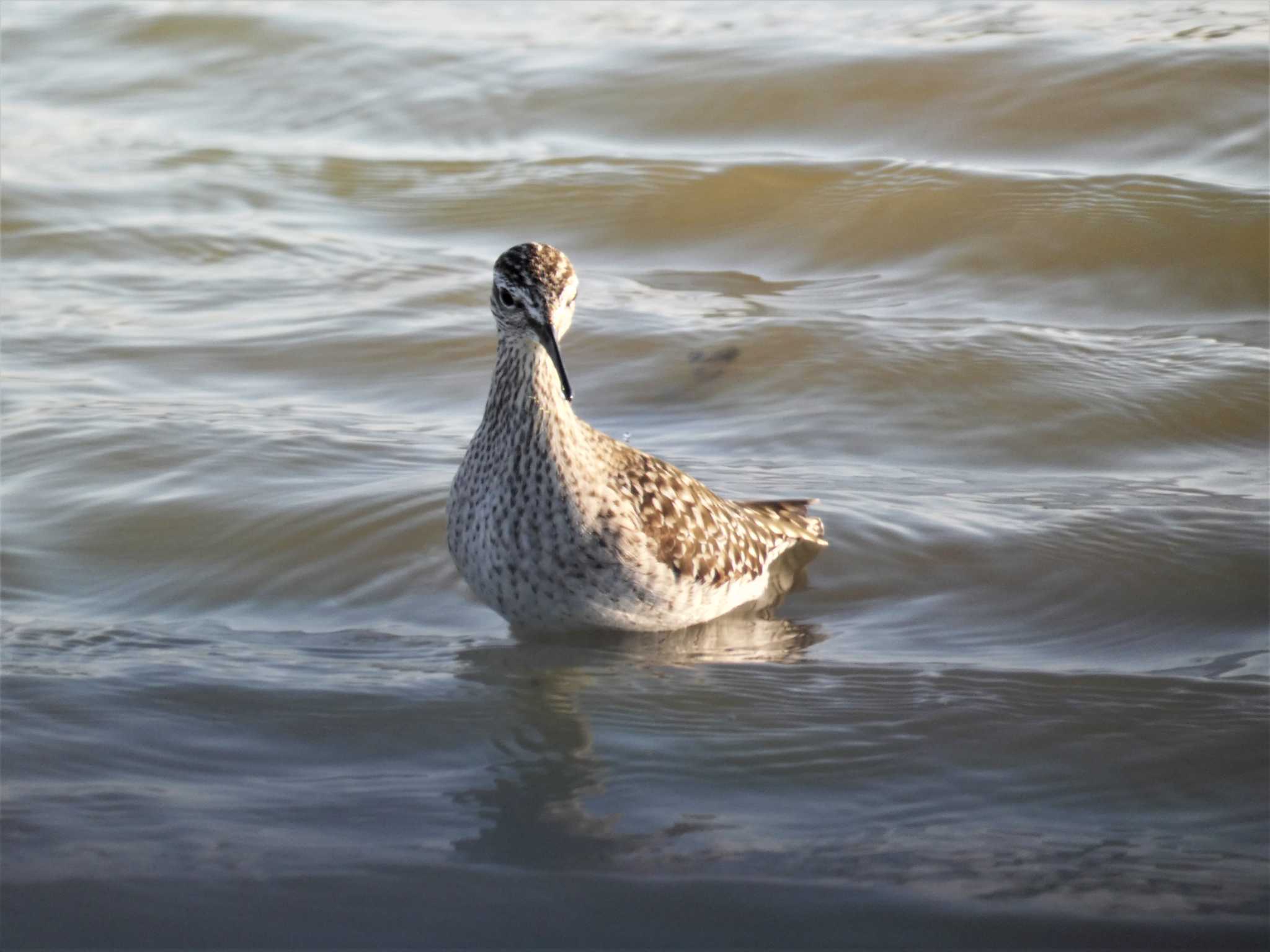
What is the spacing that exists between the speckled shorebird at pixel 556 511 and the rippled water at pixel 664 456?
0.21 m

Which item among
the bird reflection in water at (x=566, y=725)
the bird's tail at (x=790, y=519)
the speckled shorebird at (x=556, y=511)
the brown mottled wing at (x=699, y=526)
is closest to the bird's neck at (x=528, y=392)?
the speckled shorebird at (x=556, y=511)

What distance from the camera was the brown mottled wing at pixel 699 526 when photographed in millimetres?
5906

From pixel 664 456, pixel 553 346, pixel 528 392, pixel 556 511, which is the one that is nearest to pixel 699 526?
pixel 556 511

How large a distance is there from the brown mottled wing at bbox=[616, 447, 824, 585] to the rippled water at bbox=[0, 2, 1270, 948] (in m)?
0.26

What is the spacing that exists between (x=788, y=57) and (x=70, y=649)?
960 centimetres

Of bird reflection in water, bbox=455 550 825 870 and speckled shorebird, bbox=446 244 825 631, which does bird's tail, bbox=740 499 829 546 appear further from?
speckled shorebird, bbox=446 244 825 631

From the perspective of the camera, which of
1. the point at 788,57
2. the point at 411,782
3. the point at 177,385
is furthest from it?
the point at 788,57

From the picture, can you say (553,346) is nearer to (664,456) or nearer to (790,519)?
(790,519)

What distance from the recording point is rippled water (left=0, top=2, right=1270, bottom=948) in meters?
4.17

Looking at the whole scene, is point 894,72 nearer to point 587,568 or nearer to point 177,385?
point 177,385

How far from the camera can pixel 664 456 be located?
25.9 ft

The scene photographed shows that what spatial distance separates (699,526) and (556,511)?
64 cm

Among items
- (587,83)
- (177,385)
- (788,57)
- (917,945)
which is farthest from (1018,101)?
(917,945)

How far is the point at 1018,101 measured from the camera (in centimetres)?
1247
